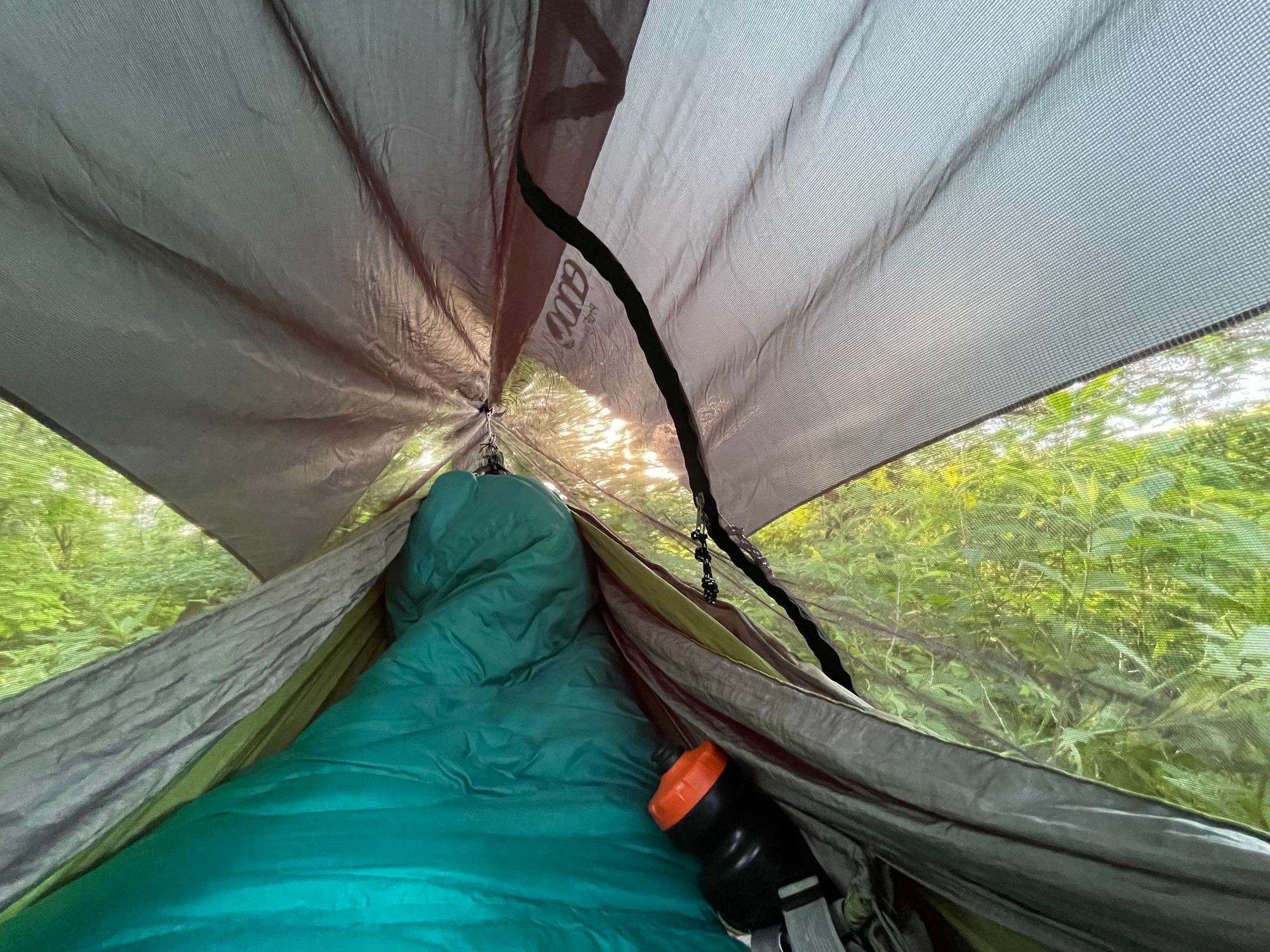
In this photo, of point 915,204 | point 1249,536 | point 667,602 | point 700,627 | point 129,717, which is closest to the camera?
point 1249,536

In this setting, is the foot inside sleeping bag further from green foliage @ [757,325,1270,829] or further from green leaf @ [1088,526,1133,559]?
green leaf @ [1088,526,1133,559]

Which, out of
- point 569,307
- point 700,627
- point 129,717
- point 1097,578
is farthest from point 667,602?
point 129,717

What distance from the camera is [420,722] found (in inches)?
38.0

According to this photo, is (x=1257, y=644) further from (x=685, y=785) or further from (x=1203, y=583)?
(x=685, y=785)

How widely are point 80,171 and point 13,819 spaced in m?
0.69

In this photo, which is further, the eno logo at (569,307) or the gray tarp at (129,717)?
the eno logo at (569,307)

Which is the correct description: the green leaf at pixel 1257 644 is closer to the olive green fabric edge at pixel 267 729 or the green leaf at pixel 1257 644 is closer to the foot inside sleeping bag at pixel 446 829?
the foot inside sleeping bag at pixel 446 829

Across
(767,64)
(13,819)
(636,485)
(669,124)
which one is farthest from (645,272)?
(13,819)

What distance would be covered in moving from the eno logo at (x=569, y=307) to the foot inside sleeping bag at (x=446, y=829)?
1.42ft

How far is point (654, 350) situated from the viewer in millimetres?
856

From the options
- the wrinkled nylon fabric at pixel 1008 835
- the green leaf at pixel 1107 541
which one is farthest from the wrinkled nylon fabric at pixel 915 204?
the wrinkled nylon fabric at pixel 1008 835

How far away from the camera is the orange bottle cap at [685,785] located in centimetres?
68

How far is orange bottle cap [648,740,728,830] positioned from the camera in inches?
26.7

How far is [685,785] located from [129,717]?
2.34 feet
